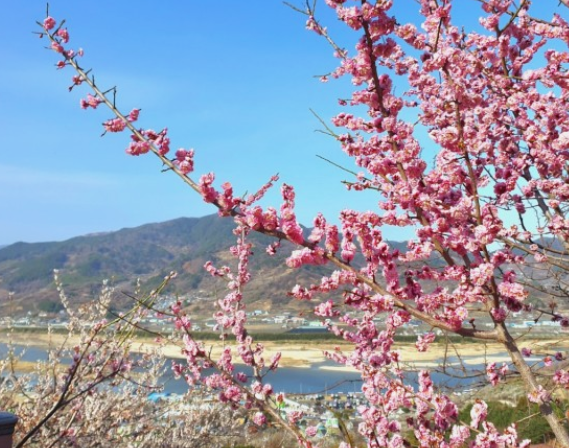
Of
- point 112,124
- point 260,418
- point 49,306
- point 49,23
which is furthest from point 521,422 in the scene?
point 49,306

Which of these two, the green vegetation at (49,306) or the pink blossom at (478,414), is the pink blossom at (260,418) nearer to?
the pink blossom at (478,414)

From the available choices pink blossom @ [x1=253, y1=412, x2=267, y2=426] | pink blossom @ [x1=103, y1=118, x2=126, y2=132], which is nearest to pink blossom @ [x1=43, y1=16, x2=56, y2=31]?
pink blossom @ [x1=103, y1=118, x2=126, y2=132]

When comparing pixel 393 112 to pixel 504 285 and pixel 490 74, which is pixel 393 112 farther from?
pixel 490 74

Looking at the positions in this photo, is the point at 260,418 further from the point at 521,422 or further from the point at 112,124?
the point at 521,422

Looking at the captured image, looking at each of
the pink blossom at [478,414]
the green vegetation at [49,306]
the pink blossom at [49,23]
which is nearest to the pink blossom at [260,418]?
the pink blossom at [478,414]

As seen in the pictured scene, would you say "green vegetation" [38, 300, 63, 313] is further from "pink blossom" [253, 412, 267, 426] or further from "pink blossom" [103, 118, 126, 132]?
"pink blossom" [103, 118, 126, 132]

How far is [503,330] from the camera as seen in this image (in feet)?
7.91

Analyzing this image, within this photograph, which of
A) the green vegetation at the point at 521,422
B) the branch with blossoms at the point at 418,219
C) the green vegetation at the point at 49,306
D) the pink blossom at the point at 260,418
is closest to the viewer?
the branch with blossoms at the point at 418,219

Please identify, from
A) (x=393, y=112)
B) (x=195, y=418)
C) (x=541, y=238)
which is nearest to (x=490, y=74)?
(x=541, y=238)

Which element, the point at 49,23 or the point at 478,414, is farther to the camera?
the point at 49,23

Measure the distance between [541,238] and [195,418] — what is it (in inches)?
215

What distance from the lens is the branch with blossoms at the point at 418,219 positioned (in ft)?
7.97

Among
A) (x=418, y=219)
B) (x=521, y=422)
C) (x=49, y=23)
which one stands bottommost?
(x=521, y=422)

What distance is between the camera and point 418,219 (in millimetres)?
2789
